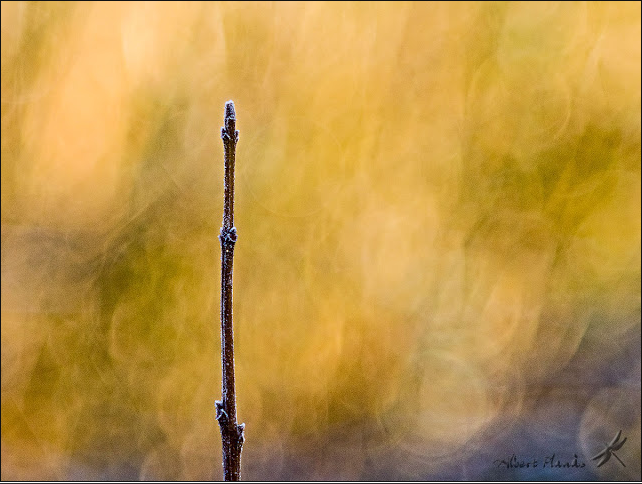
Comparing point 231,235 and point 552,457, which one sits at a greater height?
point 231,235

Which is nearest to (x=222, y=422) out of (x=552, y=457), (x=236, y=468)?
(x=236, y=468)

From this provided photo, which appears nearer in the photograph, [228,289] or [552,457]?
[228,289]

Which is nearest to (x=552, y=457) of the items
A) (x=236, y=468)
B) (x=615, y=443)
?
(x=615, y=443)

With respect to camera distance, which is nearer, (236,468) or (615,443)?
(236,468)

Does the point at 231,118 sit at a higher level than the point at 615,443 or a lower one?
higher

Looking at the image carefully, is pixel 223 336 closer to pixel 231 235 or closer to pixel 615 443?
pixel 231 235

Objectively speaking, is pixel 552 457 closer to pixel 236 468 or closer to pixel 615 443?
pixel 615 443
